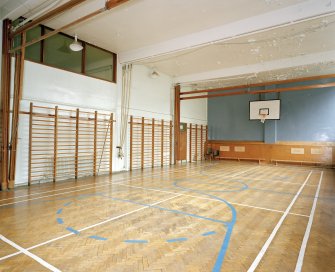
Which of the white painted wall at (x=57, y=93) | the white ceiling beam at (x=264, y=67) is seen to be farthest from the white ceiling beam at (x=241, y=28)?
the white ceiling beam at (x=264, y=67)

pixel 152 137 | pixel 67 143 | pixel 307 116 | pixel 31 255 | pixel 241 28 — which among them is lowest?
pixel 31 255

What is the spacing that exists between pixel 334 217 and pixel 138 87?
8492 millimetres

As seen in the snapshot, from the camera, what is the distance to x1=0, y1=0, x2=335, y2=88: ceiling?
236 inches

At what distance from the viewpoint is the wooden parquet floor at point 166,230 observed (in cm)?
262

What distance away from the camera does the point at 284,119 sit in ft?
43.6

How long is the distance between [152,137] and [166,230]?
25.7ft

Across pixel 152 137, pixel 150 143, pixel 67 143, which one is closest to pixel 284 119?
pixel 152 137

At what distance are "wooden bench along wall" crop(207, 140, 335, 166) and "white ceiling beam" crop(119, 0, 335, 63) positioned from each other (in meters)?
8.51

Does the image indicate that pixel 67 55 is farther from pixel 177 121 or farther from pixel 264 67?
pixel 264 67

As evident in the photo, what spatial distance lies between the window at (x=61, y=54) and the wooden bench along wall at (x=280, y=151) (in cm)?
1032

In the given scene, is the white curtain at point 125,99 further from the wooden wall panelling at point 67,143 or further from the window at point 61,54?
the window at point 61,54

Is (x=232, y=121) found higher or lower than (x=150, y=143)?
higher

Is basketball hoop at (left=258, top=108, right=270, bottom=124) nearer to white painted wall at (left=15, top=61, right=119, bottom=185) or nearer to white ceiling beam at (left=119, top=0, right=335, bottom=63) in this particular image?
white ceiling beam at (left=119, top=0, right=335, bottom=63)

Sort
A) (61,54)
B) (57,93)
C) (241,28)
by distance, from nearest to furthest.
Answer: (241,28), (57,93), (61,54)
